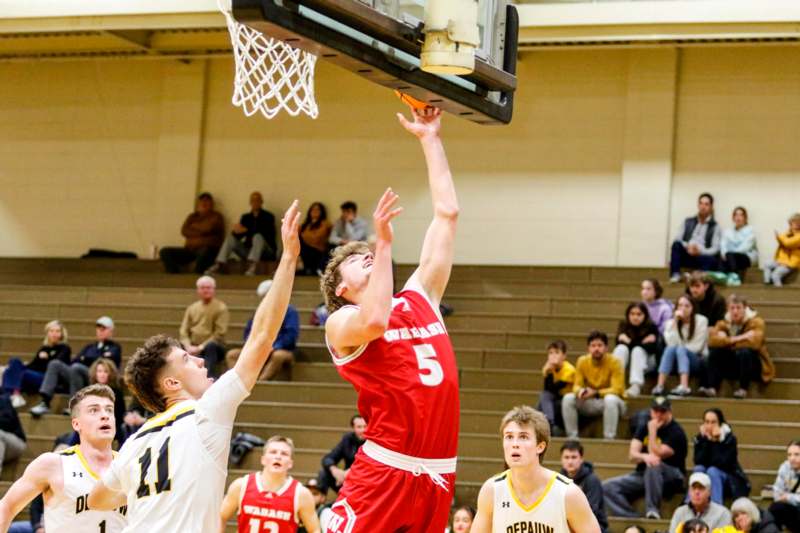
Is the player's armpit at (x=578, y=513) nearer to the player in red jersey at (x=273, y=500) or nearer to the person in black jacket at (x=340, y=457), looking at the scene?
the player in red jersey at (x=273, y=500)

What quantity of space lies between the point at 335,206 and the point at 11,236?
18.2 feet

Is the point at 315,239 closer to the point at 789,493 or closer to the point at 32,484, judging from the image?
the point at 789,493

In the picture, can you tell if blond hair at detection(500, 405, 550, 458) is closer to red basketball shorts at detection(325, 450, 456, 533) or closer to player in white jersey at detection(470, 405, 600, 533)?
player in white jersey at detection(470, 405, 600, 533)

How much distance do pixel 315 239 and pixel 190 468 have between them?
13.2 meters

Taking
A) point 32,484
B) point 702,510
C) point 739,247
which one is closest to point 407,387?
point 32,484

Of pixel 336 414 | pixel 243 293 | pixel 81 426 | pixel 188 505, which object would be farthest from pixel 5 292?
pixel 188 505

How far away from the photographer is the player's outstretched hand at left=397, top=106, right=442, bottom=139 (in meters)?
5.72

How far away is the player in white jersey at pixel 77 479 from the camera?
6957 millimetres

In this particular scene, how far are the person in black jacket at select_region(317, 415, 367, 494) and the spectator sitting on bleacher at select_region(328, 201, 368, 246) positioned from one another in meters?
5.48

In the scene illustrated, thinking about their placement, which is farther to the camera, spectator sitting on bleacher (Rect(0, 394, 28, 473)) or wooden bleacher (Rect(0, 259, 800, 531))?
spectator sitting on bleacher (Rect(0, 394, 28, 473))

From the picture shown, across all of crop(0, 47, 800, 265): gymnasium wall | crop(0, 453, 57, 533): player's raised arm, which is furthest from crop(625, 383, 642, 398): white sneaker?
crop(0, 453, 57, 533): player's raised arm

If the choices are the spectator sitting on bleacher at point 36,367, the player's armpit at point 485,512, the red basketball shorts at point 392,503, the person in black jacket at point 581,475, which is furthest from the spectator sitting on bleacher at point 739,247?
the red basketball shorts at point 392,503

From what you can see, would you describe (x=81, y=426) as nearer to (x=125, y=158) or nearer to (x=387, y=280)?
(x=387, y=280)

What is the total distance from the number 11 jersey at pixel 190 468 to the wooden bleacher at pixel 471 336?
7331 mm
